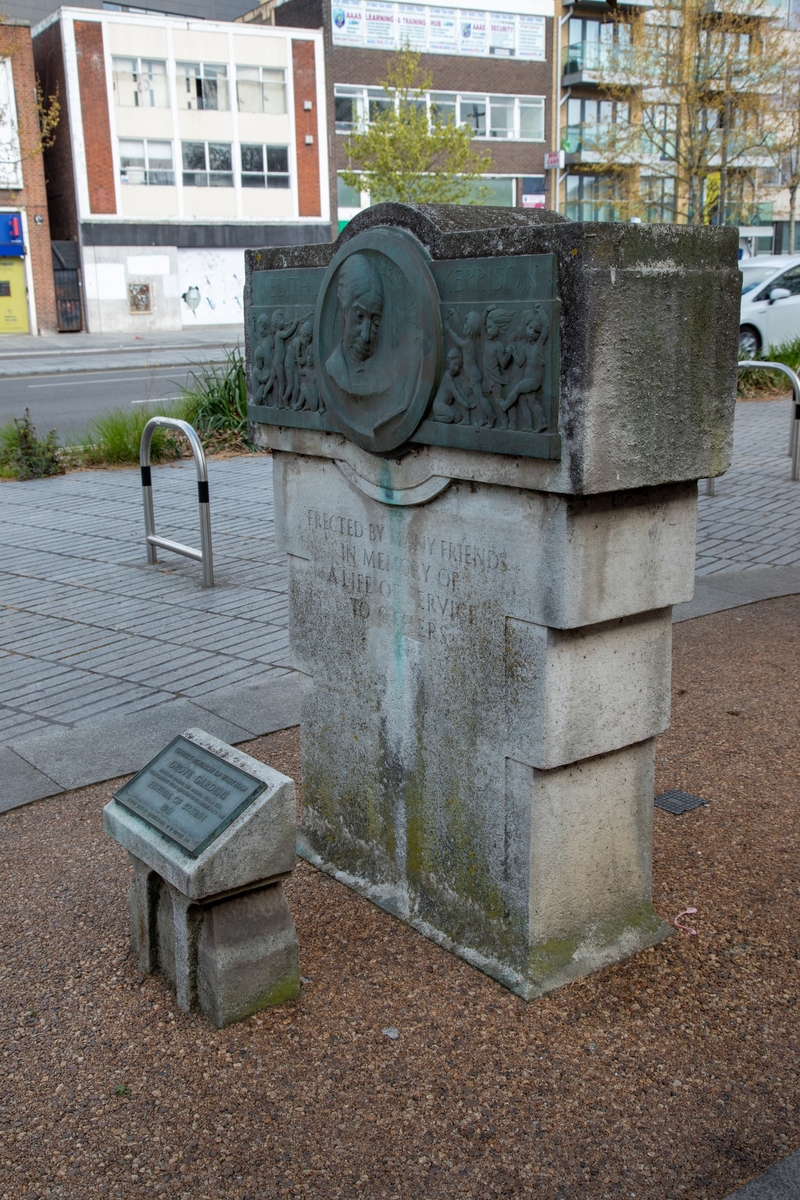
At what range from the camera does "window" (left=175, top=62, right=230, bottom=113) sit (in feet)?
130

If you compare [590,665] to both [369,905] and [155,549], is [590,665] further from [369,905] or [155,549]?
[155,549]

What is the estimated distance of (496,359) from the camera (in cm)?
277

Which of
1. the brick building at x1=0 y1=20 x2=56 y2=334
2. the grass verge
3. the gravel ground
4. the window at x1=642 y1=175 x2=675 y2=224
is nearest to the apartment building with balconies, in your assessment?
the window at x1=642 y1=175 x2=675 y2=224

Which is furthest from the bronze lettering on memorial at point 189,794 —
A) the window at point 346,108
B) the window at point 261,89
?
the window at point 346,108

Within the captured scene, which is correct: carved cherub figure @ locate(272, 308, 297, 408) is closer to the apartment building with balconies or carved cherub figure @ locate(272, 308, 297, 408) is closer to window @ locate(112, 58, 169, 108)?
the apartment building with balconies

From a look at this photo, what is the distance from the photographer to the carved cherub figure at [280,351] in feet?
11.8

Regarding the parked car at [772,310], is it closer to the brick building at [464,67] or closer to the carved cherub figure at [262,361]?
the carved cherub figure at [262,361]

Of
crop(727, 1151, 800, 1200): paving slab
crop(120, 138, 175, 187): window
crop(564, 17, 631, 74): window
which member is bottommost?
crop(727, 1151, 800, 1200): paving slab

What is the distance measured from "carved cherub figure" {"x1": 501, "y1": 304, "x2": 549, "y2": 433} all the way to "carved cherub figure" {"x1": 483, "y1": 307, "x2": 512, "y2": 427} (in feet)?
0.15

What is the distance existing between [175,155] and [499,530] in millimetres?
40278

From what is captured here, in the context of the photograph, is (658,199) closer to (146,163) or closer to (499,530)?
(146,163)

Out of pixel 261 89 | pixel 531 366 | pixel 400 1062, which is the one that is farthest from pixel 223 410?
pixel 261 89

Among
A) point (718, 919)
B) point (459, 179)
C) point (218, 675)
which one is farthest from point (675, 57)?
point (718, 919)

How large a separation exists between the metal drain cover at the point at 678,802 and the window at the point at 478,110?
46.0 metres
